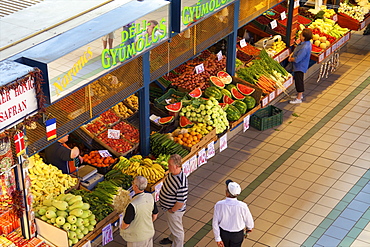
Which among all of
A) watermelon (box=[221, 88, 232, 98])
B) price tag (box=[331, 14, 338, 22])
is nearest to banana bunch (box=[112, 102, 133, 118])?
watermelon (box=[221, 88, 232, 98])

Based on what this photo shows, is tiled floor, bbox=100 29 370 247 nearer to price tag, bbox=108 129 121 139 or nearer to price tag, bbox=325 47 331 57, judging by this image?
price tag, bbox=325 47 331 57

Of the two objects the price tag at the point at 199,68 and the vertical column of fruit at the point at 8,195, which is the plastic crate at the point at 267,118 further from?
the vertical column of fruit at the point at 8,195

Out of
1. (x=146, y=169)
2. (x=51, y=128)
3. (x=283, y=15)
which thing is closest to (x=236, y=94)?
(x=146, y=169)

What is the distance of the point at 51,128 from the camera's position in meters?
6.82

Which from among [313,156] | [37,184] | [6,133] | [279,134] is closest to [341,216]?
[313,156]

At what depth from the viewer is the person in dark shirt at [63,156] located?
318 inches

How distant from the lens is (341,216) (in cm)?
898

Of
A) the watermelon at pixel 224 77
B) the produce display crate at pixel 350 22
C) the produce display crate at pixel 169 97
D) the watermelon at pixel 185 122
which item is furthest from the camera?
the produce display crate at pixel 350 22

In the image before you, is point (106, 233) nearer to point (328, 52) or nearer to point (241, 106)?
point (241, 106)

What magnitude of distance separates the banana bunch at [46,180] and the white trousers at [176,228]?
1372 millimetres

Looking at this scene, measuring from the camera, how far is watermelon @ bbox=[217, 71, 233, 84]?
35.1ft

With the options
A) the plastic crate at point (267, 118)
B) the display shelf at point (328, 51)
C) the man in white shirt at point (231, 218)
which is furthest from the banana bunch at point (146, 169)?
the display shelf at point (328, 51)

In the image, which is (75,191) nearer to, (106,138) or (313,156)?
(106,138)

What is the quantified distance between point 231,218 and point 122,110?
3415 mm
